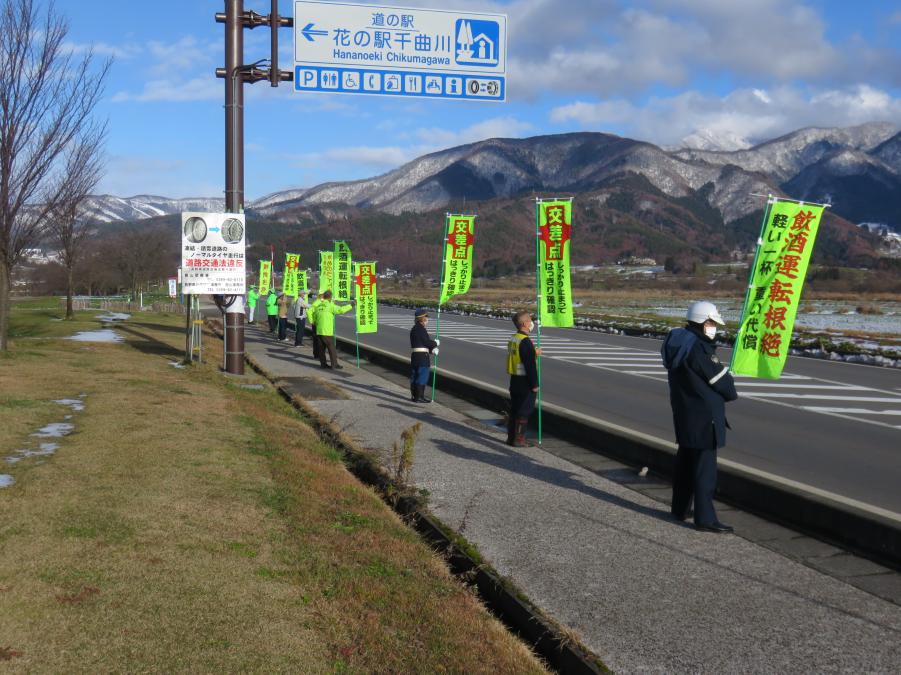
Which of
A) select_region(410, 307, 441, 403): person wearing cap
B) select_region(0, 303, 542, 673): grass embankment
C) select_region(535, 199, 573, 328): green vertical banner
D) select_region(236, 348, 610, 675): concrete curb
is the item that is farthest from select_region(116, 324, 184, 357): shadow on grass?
select_region(236, 348, 610, 675): concrete curb

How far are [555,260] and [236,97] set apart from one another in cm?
795

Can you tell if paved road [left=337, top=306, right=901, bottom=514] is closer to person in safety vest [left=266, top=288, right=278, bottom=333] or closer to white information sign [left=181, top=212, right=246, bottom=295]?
person in safety vest [left=266, top=288, right=278, bottom=333]

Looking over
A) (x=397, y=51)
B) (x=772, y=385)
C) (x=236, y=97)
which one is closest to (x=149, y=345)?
(x=236, y=97)

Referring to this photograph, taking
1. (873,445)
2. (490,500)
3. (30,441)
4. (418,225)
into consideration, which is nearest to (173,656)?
(490,500)

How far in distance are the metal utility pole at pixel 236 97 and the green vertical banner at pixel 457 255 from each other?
393 centimetres

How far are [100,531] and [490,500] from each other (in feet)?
10.7

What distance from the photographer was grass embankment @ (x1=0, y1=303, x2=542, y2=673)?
12.6ft

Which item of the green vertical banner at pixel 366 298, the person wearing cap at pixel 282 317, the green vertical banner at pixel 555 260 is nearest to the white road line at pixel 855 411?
the green vertical banner at pixel 555 260

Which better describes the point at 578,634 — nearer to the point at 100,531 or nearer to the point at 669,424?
the point at 100,531

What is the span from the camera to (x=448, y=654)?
3963 millimetres

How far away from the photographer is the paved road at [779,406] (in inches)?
367

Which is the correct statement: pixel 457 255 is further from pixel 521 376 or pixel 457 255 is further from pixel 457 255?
pixel 521 376

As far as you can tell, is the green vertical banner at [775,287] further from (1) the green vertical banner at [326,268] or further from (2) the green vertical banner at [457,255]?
(1) the green vertical banner at [326,268]

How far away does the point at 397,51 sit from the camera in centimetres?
1219
